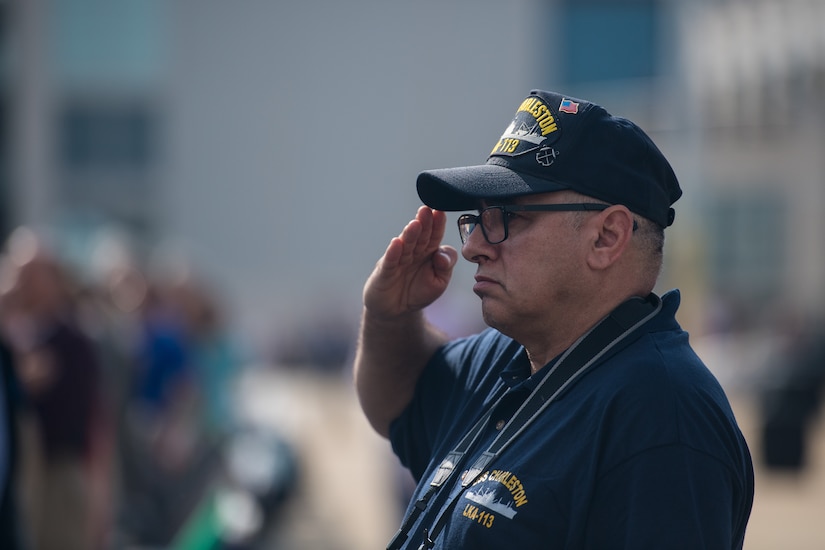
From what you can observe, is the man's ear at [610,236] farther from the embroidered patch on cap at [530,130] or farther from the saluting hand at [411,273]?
the saluting hand at [411,273]

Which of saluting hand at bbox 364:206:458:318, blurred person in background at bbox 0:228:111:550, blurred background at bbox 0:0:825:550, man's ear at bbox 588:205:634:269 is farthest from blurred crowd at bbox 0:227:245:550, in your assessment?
blurred background at bbox 0:0:825:550

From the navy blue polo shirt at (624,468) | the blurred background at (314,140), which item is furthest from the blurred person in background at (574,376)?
the blurred background at (314,140)

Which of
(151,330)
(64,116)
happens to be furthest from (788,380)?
(64,116)

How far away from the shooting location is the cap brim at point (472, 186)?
214cm

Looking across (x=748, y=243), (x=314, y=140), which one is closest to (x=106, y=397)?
(x=314, y=140)

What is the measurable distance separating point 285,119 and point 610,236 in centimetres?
3568

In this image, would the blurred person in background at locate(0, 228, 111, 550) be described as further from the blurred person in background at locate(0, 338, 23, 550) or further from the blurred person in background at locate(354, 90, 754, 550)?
the blurred person in background at locate(354, 90, 754, 550)

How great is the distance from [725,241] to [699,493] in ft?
135

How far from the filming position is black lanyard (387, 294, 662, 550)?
2.11 m

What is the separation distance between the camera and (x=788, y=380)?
45.3 feet

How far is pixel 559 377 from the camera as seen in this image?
214 cm

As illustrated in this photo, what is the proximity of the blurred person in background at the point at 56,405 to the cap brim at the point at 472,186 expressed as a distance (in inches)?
137

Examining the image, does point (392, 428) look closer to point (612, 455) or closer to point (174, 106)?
point (612, 455)

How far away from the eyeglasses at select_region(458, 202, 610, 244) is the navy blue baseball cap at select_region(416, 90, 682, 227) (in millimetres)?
29
